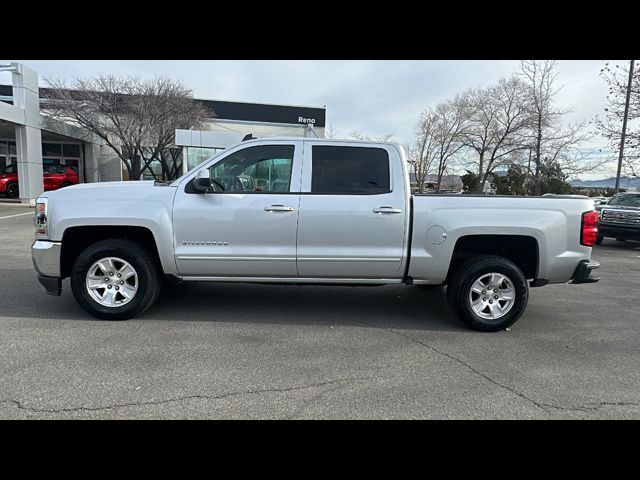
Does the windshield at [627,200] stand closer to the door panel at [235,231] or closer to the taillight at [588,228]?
the taillight at [588,228]

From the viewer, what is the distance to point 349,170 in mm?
4598

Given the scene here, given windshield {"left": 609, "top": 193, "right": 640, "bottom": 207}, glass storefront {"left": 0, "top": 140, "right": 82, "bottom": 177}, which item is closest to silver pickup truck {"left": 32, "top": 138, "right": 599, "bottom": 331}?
windshield {"left": 609, "top": 193, "right": 640, "bottom": 207}

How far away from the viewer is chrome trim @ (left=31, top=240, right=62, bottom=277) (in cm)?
440

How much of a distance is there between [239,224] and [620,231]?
12517 mm

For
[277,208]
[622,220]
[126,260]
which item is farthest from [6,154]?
[622,220]

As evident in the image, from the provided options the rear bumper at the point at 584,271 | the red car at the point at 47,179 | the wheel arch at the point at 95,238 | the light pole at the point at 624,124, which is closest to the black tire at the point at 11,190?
the red car at the point at 47,179

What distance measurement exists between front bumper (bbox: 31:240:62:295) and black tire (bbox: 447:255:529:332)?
174 inches

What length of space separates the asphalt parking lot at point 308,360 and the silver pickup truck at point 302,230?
0.48 metres

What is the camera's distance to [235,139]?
17469 mm

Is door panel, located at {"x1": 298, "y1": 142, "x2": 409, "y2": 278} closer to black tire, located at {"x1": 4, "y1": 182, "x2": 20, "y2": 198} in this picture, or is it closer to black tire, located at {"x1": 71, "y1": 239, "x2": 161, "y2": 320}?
black tire, located at {"x1": 71, "y1": 239, "x2": 161, "y2": 320}

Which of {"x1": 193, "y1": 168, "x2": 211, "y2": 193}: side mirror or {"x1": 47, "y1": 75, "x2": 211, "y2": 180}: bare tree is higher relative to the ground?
{"x1": 47, "y1": 75, "x2": 211, "y2": 180}: bare tree
